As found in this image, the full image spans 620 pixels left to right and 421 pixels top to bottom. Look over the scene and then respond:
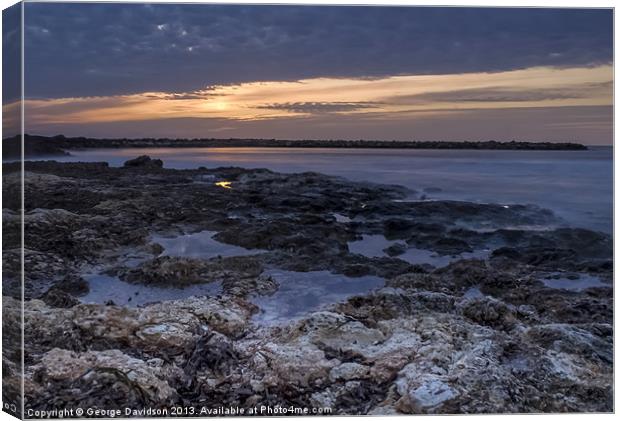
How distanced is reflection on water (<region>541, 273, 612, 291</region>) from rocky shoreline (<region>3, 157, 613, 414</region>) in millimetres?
22

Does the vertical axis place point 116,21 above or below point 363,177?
above

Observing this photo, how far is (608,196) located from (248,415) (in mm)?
4240

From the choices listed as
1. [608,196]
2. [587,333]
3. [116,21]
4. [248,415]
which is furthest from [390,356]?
[116,21]

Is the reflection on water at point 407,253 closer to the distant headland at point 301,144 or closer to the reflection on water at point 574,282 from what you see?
the reflection on water at point 574,282

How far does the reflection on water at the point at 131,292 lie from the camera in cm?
738

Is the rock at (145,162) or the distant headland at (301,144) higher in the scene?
the distant headland at (301,144)

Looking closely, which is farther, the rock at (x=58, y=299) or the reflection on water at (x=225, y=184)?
the reflection on water at (x=225, y=184)

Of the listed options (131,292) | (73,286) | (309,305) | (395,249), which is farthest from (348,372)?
(73,286)

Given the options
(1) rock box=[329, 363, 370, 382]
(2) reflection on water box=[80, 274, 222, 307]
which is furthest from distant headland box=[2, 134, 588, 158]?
(1) rock box=[329, 363, 370, 382]

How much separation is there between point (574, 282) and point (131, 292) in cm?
445

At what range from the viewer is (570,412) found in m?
7.24

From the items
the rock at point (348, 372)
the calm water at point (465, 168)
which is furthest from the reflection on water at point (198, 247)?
the rock at point (348, 372)

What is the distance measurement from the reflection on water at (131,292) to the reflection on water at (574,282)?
3354 mm

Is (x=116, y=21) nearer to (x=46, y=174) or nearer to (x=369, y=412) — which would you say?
(x=46, y=174)
